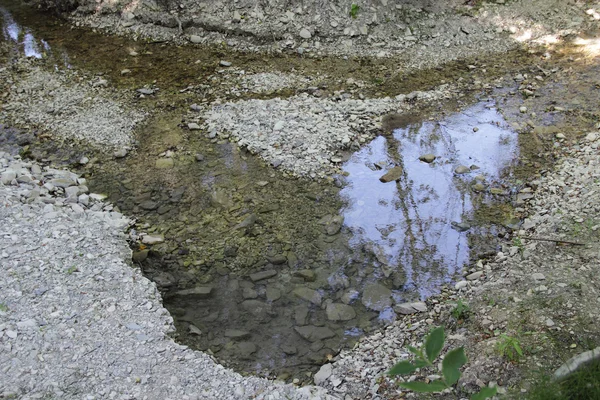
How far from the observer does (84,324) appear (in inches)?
158

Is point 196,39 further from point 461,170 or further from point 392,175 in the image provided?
point 461,170

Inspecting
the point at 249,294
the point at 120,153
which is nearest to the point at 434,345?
the point at 249,294

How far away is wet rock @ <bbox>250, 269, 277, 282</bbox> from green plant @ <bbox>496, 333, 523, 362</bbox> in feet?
7.04

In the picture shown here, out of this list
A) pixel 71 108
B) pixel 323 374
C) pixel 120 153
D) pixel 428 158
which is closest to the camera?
pixel 323 374

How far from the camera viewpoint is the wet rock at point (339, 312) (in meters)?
4.45

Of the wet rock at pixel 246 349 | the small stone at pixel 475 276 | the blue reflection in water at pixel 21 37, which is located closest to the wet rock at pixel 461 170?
the small stone at pixel 475 276

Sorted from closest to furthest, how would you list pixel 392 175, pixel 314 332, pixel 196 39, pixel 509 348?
1. pixel 509 348
2. pixel 314 332
3. pixel 392 175
4. pixel 196 39

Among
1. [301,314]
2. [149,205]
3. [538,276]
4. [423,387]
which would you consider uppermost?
[423,387]

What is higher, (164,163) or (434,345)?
(434,345)

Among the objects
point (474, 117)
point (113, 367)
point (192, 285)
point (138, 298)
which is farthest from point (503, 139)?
point (113, 367)

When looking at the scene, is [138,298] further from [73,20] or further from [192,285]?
[73,20]

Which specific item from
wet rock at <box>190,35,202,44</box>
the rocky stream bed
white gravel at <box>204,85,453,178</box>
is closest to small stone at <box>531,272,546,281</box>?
the rocky stream bed

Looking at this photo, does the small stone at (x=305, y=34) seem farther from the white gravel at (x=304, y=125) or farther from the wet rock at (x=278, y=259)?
the wet rock at (x=278, y=259)

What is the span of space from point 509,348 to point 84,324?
3087mm
